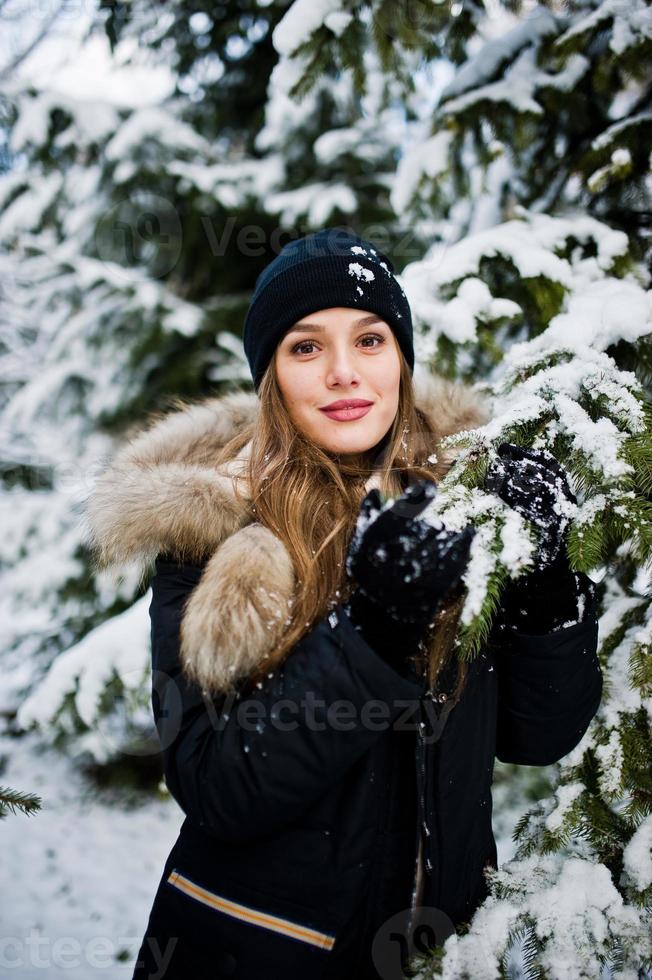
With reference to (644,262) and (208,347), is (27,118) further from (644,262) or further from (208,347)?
(644,262)

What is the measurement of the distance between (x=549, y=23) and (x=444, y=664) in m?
2.70

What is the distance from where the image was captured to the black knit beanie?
5.73 ft

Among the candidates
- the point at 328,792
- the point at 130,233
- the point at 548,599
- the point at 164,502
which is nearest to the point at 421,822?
the point at 328,792

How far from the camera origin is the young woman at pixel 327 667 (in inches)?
48.6

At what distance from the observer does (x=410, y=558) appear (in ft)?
3.85

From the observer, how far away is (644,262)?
7.44 ft

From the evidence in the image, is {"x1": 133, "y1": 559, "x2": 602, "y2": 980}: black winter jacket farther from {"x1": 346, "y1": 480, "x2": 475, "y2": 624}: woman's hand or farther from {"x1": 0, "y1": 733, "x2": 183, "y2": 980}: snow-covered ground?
{"x1": 0, "y1": 733, "x2": 183, "y2": 980}: snow-covered ground

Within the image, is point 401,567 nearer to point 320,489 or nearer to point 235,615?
point 235,615

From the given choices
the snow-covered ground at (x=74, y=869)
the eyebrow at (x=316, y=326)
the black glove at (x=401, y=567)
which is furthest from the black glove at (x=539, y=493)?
the snow-covered ground at (x=74, y=869)

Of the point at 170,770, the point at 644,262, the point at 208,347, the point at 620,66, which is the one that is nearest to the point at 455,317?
the point at 644,262

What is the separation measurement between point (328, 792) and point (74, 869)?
3849 mm

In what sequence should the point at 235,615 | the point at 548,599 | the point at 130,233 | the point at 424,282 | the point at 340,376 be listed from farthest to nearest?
the point at 130,233 < the point at 424,282 < the point at 340,376 < the point at 548,599 < the point at 235,615

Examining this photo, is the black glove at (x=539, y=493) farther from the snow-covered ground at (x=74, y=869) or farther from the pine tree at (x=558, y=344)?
the snow-covered ground at (x=74, y=869)

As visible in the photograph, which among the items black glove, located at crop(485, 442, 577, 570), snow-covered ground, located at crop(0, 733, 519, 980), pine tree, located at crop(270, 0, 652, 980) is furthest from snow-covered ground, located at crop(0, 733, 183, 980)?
black glove, located at crop(485, 442, 577, 570)
